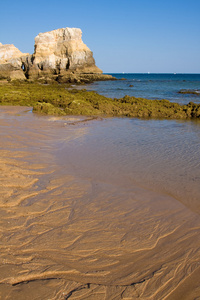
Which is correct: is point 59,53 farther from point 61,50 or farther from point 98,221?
point 98,221

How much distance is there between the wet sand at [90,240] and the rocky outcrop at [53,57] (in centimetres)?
4876

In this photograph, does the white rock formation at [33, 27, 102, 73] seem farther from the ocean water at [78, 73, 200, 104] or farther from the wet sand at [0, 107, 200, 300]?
the wet sand at [0, 107, 200, 300]

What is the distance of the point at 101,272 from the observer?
2.20 m

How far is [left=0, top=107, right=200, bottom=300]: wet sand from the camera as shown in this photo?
2047mm

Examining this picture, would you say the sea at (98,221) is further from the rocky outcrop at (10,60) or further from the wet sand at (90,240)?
the rocky outcrop at (10,60)

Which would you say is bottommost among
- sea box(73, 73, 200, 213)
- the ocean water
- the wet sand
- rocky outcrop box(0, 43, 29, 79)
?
the wet sand

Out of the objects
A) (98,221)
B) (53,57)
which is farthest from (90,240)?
(53,57)

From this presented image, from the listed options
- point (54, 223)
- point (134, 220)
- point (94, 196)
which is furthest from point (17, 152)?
point (134, 220)

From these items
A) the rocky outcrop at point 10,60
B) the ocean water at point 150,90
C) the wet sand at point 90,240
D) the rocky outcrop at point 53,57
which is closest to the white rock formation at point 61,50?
the rocky outcrop at point 53,57

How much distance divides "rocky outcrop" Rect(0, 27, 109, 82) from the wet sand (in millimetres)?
48760

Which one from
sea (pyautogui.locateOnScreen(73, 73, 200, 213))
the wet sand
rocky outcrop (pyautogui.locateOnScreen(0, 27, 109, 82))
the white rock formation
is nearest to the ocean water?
sea (pyautogui.locateOnScreen(73, 73, 200, 213))

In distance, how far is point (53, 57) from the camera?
172ft

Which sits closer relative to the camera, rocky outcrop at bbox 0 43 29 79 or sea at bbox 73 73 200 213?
sea at bbox 73 73 200 213

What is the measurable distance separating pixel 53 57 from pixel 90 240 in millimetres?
55044
